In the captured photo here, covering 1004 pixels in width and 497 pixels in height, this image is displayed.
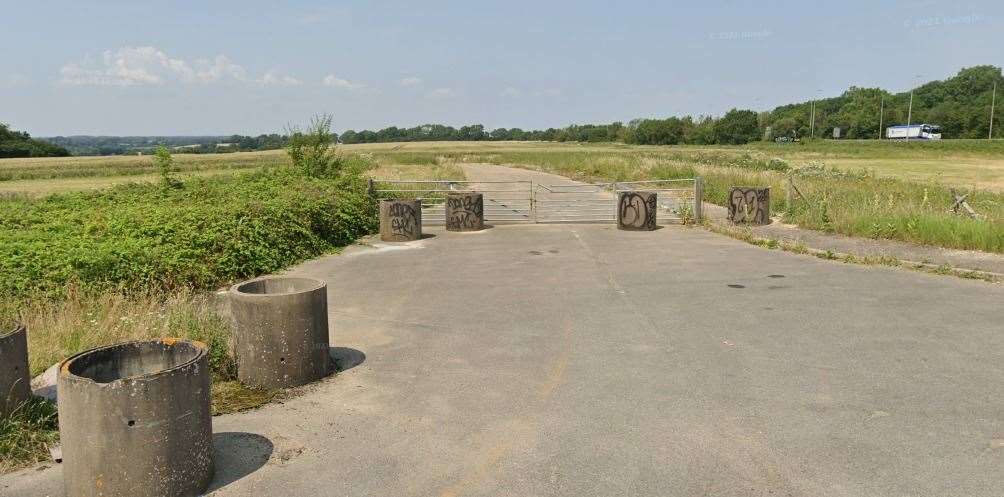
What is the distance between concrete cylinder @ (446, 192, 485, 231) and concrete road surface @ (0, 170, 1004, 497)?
7.26m

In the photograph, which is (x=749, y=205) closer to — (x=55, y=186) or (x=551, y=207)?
(x=551, y=207)

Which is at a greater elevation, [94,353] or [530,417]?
[94,353]

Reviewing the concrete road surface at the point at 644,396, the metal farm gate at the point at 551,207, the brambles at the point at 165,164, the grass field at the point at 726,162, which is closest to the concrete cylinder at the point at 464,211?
the metal farm gate at the point at 551,207

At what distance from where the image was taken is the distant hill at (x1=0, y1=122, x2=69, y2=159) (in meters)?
103

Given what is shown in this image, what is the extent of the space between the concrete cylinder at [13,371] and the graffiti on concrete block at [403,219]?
11.9 metres

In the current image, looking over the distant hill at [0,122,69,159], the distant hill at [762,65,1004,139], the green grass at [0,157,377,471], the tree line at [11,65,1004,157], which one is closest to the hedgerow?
the green grass at [0,157,377,471]

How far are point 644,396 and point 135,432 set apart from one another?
13.2 ft

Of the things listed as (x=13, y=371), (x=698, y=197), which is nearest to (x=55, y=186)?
(x=698, y=197)

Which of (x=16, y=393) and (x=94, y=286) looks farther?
(x=94, y=286)

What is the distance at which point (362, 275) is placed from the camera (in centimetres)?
1309

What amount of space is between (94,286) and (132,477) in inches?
255

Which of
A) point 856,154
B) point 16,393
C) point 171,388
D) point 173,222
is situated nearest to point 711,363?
point 171,388

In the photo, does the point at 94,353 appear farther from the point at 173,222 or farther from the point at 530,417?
the point at 173,222

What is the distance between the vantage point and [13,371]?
5.48 meters
